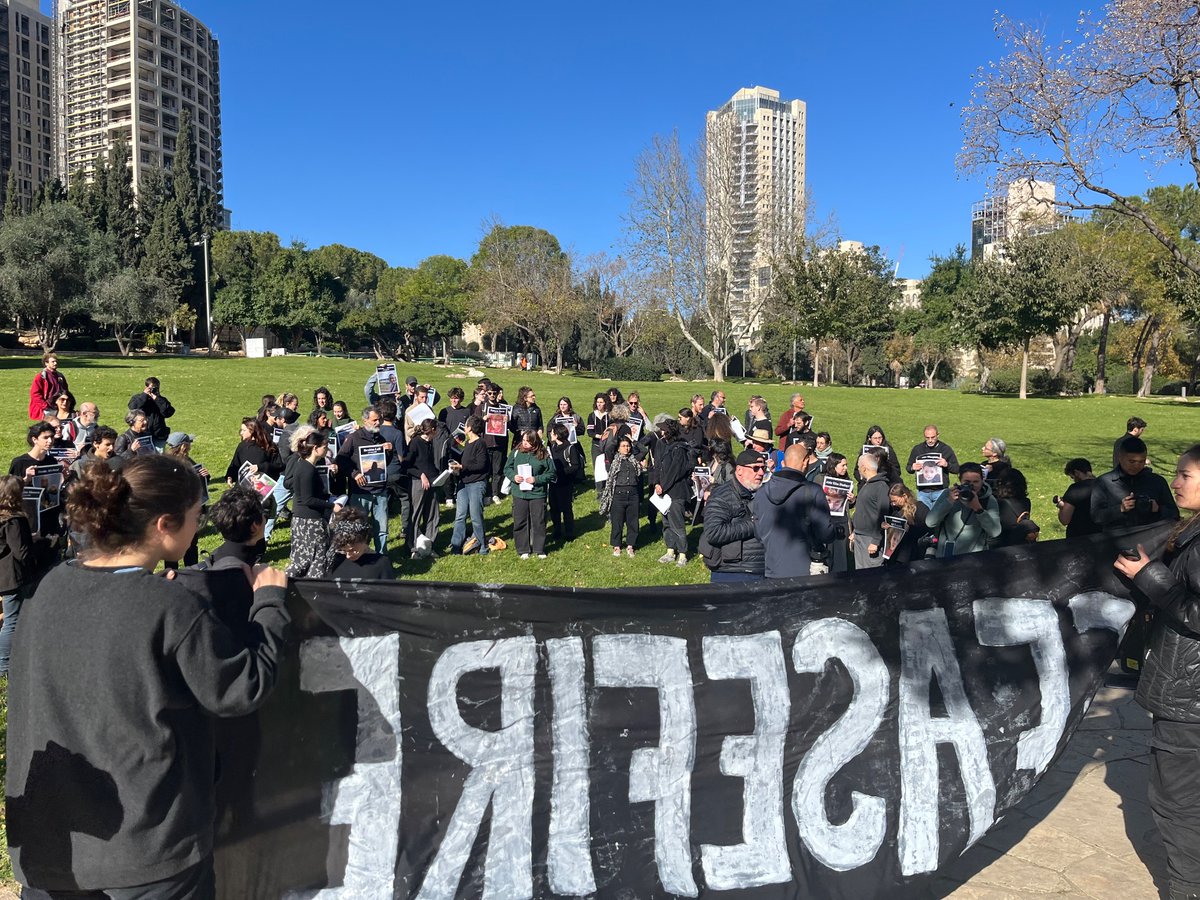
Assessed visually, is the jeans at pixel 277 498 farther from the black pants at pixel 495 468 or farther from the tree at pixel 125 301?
the tree at pixel 125 301

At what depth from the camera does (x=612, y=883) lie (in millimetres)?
3773

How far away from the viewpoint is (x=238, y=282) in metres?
70.6

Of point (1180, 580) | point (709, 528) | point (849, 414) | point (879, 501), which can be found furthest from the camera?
point (849, 414)

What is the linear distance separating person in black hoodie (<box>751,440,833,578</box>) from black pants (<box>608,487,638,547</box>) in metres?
4.75

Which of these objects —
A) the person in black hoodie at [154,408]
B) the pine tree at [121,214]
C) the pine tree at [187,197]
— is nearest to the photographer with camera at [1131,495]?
the person in black hoodie at [154,408]

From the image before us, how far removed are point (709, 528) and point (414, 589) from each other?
3.66m

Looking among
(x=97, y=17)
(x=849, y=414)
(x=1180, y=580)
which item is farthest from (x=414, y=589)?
(x=97, y=17)

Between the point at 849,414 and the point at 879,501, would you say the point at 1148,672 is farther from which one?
the point at 849,414

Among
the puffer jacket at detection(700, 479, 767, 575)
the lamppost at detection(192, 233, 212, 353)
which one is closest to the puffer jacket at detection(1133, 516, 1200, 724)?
the puffer jacket at detection(700, 479, 767, 575)

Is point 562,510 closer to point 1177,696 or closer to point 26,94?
point 1177,696

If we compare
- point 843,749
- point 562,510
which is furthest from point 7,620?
point 562,510

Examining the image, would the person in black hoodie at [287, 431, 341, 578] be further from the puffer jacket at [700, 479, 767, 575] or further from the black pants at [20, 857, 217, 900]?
the black pants at [20, 857, 217, 900]

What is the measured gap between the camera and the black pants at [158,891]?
2607 millimetres

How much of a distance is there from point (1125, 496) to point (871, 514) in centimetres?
252
